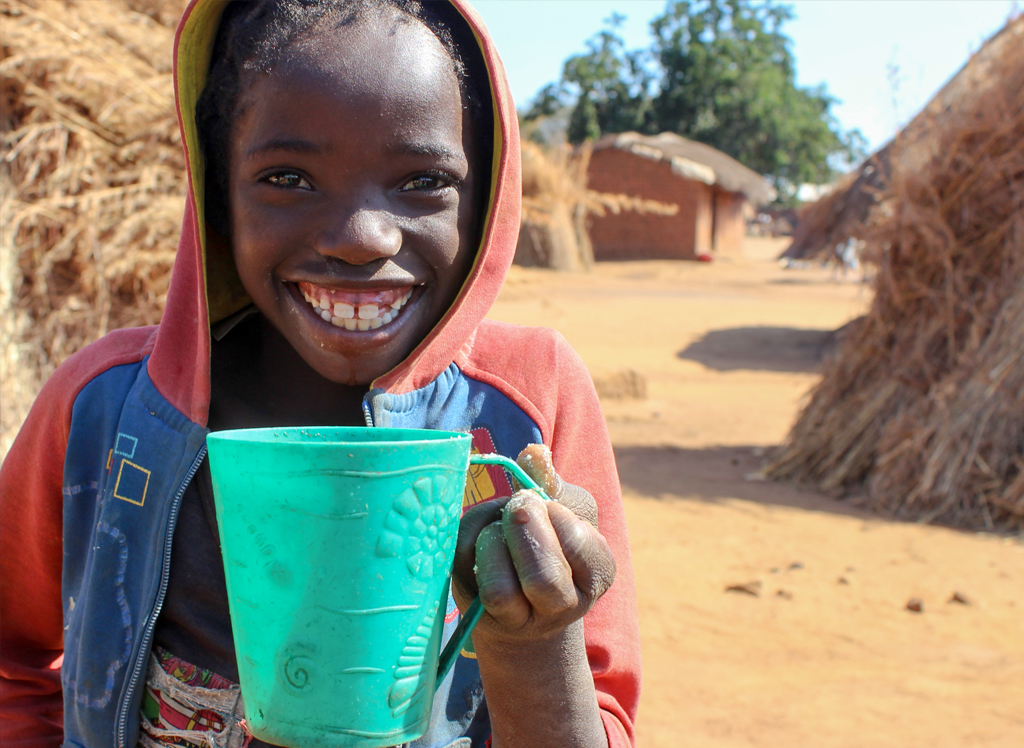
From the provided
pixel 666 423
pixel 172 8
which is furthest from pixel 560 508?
pixel 666 423

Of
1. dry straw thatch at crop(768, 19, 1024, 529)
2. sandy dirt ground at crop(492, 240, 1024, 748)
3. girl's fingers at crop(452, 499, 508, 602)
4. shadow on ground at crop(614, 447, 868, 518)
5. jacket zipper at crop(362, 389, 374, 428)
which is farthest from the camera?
shadow on ground at crop(614, 447, 868, 518)

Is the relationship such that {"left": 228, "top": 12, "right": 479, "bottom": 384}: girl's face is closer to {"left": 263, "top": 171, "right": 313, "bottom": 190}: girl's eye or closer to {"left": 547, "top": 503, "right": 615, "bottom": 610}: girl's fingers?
{"left": 263, "top": 171, "right": 313, "bottom": 190}: girl's eye

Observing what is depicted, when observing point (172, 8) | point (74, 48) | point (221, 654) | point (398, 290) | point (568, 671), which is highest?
point (172, 8)

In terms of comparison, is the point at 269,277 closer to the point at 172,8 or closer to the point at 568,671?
the point at 568,671

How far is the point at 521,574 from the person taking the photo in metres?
0.84

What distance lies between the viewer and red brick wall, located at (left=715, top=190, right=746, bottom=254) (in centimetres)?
2530

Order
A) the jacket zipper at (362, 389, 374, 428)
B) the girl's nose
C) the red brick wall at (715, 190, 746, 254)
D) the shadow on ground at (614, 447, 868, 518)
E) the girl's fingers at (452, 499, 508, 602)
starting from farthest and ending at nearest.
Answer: the red brick wall at (715, 190, 746, 254), the shadow on ground at (614, 447, 868, 518), the jacket zipper at (362, 389, 374, 428), the girl's nose, the girl's fingers at (452, 499, 508, 602)

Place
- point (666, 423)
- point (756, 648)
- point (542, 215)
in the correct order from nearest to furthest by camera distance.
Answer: point (756, 648), point (666, 423), point (542, 215)

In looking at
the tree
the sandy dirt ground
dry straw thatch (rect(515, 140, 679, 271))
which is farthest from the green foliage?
the sandy dirt ground

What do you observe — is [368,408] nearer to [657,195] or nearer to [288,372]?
[288,372]

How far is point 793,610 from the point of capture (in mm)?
3559

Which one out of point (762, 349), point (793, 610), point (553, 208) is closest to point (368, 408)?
point (793, 610)

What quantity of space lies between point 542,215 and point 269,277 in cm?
1657

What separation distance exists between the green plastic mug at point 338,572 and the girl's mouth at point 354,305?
13.1 inches
